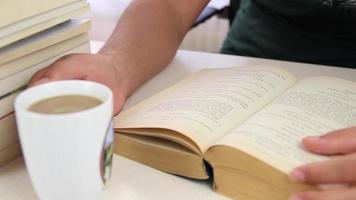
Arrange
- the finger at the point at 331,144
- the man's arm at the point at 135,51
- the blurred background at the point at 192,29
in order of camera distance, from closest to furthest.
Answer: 1. the finger at the point at 331,144
2. the man's arm at the point at 135,51
3. the blurred background at the point at 192,29

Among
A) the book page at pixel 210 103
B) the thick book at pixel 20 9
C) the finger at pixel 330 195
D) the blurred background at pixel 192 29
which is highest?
the thick book at pixel 20 9

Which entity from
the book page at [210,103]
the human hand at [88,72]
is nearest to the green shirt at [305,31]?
the book page at [210,103]

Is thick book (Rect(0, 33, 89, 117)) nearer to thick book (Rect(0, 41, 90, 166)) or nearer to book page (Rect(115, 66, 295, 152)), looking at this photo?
thick book (Rect(0, 41, 90, 166))

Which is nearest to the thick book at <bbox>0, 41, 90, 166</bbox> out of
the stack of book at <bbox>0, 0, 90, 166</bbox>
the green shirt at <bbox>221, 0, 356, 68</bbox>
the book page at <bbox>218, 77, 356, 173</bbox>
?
the stack of book at <bbox>0, 0, 90, 166</bbox>

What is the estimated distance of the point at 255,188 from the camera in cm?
57

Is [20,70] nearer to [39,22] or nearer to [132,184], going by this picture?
[39,22]

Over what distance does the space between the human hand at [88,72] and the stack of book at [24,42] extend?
0.02 m

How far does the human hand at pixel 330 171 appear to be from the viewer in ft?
1.73

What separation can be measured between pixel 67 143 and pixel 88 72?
0.79 ft

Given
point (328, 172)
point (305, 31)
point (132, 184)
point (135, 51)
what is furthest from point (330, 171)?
point (305, 31)

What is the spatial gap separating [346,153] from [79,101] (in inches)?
12.0

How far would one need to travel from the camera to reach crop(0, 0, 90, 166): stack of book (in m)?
0.61

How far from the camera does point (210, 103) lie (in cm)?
68

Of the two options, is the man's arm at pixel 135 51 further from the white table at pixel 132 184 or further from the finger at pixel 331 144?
the finger at pixel 331 144
